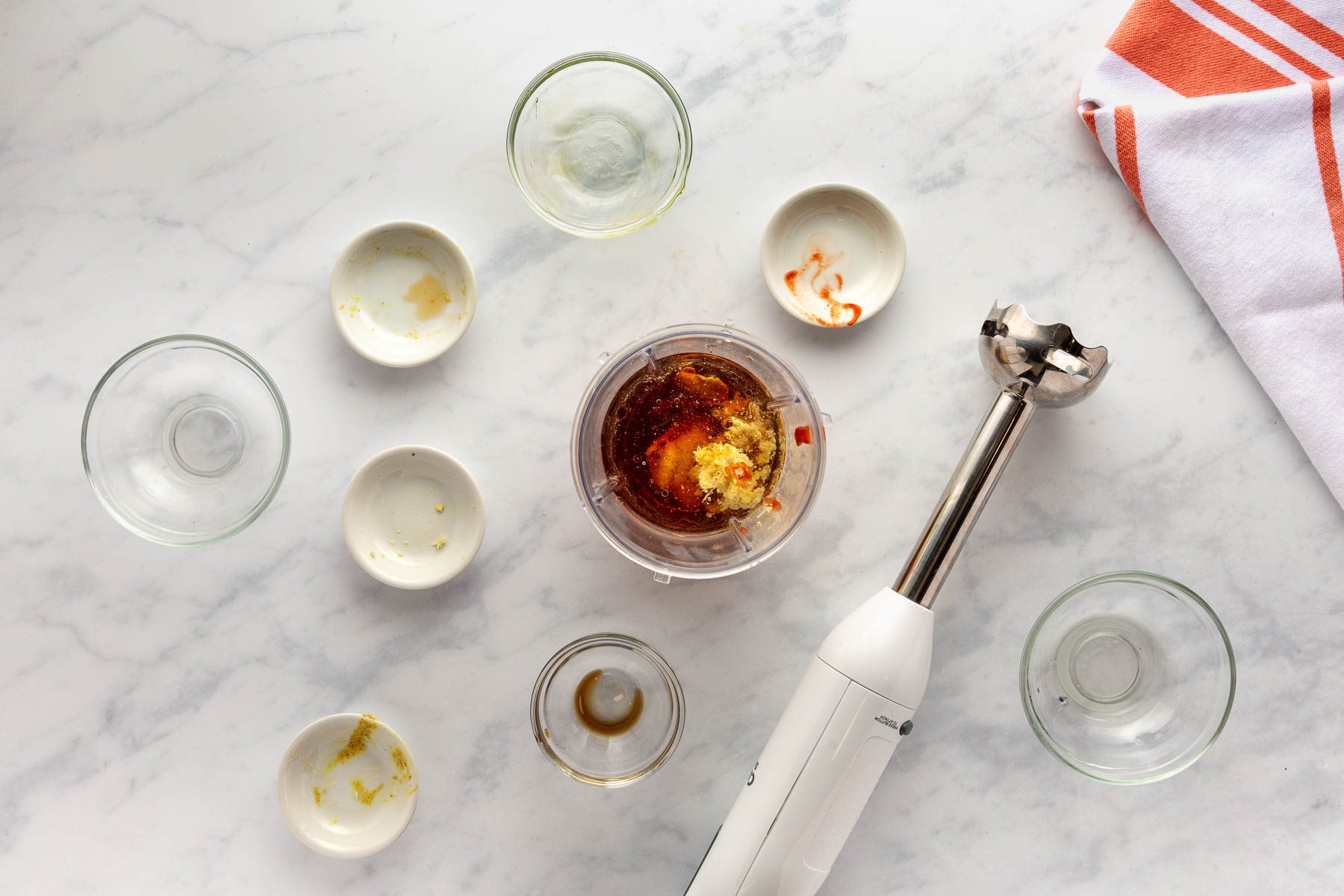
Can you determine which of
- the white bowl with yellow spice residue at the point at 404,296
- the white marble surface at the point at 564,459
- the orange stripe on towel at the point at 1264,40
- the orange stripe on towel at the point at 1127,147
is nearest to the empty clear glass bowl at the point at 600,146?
the white marble surface at the point at 564,459

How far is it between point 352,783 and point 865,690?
2.76 feet

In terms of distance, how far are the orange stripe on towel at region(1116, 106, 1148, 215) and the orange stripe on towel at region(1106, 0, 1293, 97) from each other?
3.6 inches

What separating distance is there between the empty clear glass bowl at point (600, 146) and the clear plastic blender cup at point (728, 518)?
0.22 metres

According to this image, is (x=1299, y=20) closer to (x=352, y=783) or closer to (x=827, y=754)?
(x=827, y=754)

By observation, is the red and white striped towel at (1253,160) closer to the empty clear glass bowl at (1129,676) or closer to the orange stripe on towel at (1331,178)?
the orange stripe on towel at (1331,178)

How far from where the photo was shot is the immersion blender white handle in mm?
1159

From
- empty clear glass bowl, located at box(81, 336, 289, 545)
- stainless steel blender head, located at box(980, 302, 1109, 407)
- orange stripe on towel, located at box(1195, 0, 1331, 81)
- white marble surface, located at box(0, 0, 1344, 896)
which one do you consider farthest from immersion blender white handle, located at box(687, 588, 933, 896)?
orange stripe on towel, located at box(1195, 0, 1331, 81)

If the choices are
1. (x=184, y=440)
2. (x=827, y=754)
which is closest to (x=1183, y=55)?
(x=827, y=754)

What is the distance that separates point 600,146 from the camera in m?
1.33

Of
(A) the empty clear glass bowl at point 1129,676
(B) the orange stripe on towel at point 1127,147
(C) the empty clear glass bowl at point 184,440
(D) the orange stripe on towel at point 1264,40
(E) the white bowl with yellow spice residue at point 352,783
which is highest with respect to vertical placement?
(D) the orange stripe on towel at point 1264,40

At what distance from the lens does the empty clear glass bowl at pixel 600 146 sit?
51.7 inches

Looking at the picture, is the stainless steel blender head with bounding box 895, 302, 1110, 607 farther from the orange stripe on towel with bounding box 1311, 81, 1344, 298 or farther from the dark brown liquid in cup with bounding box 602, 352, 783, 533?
the orange stripe on towel with bounding box 1311, 81, 1344, 298

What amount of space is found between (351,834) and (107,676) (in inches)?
19.0

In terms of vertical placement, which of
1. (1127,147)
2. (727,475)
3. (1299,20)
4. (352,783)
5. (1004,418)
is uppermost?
(1299,20)
